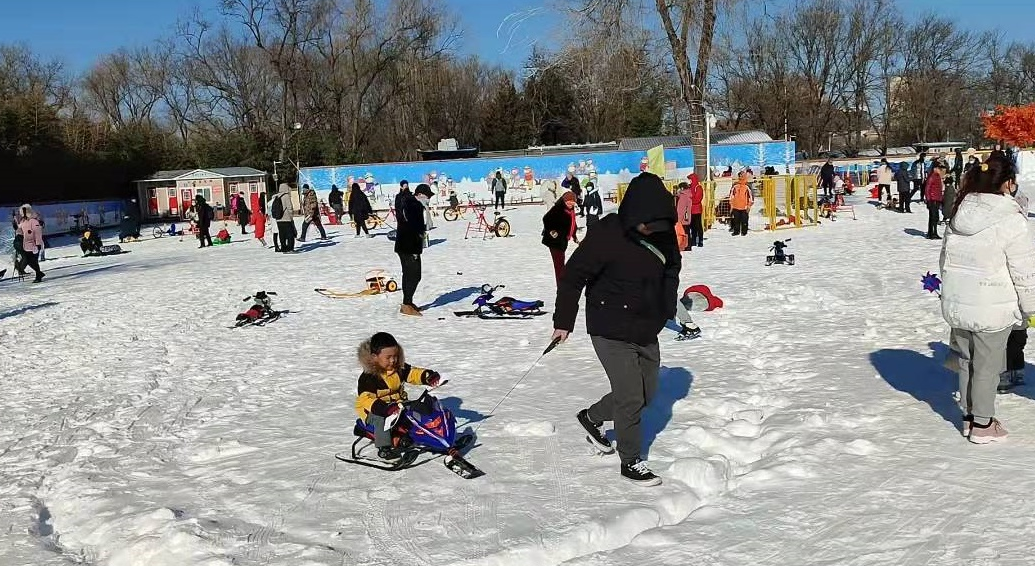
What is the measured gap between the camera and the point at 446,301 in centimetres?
1363

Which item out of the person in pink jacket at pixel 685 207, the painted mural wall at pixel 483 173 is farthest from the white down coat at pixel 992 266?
the painted mural wall at pixel 483 173

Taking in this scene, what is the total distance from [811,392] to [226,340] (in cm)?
725

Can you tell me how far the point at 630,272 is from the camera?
498cm

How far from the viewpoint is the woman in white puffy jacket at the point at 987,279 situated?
16.8 feet

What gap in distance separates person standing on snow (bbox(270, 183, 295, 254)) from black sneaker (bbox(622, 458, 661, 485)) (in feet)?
57.7

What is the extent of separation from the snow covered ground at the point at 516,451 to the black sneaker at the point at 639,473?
115 millimetres

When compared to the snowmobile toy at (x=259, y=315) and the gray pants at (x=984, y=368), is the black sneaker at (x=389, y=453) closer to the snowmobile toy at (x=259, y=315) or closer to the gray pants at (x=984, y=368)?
the gray pants at (x=984, y=368)

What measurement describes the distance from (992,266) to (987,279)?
0.08 meters

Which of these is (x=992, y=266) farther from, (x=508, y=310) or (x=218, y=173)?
(x=218, y=173)

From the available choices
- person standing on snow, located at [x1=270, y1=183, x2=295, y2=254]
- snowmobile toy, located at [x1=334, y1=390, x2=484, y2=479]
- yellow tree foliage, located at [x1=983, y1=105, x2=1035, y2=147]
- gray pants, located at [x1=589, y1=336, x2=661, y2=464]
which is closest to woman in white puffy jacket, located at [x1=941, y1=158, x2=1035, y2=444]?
gray pants, located at [x1=589, y1=336, x2=661, y2=464]

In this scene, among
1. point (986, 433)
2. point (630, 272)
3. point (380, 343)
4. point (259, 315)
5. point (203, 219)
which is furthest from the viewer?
point (203, 219)

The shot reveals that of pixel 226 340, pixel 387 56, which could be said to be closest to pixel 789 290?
pixel 226 340

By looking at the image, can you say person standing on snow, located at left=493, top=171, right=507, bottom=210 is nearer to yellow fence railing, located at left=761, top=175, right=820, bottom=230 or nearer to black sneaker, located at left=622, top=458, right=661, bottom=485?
yellow fence railing, located at left=761, top=175, right=820, bottom=230

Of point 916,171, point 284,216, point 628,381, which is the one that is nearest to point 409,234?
point 628,381
